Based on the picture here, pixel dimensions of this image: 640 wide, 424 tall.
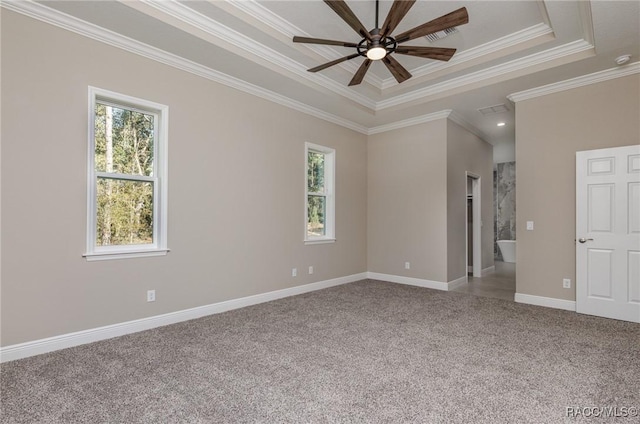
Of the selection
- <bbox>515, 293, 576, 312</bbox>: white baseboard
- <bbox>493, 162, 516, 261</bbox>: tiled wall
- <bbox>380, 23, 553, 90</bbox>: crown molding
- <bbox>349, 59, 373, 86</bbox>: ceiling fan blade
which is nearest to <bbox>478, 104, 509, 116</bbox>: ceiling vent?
<bbox>380, 23, 553, 90</bbox>: crown molding

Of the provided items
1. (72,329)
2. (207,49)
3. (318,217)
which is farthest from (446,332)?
(207,49)

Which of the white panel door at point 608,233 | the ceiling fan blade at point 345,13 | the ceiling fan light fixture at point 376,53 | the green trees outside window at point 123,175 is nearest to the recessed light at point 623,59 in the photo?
the white panel door at point 608,233

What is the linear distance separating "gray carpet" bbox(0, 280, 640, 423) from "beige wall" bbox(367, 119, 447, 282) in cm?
187

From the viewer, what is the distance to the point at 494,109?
5137 millimetres

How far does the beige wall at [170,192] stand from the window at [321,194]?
9.1 inches

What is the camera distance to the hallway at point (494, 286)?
496 centimetres

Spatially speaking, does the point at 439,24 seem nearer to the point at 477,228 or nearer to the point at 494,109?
the point at 494,109

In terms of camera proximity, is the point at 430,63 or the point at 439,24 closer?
the point at 439,24

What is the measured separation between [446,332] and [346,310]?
123 cm

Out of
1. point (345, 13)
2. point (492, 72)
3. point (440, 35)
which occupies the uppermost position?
point (440, 35)

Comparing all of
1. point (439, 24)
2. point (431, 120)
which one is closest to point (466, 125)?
point (431, 120)

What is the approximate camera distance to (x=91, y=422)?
5.97 ft

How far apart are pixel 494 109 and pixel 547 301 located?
2.99m

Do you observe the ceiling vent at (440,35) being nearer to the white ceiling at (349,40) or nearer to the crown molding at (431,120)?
the white ceiling at (349,40)
